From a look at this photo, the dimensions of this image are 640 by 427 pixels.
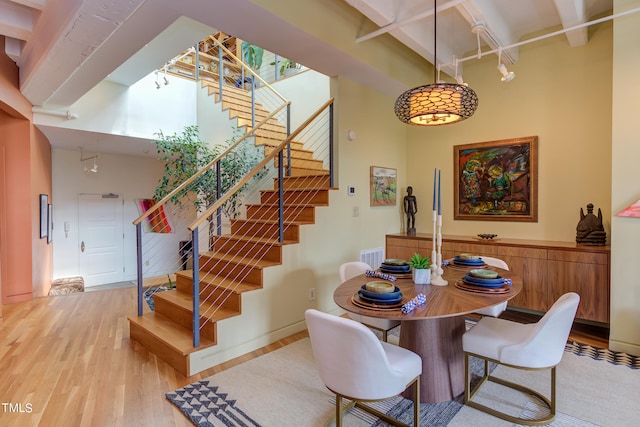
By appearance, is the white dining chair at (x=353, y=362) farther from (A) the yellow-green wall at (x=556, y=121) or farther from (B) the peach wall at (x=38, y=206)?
(B) the peach wall at (x=38, y=206)

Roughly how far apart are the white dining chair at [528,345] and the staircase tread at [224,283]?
1794 millimetres

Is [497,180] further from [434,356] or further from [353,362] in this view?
[353,362]

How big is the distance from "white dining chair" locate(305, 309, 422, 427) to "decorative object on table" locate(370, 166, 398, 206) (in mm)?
2856

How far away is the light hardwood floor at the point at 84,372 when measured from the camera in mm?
2014

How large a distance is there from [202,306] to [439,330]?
2.04 metres

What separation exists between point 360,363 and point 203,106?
18.6ft

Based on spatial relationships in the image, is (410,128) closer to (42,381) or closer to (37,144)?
(42,381)

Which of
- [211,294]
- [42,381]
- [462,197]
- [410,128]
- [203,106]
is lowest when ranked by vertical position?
[42,381]

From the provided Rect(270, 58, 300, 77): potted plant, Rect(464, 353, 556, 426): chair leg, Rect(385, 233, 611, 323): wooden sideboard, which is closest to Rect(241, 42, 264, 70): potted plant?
Rect(270, 58, 300, 77): potted plant

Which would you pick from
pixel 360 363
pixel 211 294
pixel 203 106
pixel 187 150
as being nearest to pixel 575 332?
pixel 360 363

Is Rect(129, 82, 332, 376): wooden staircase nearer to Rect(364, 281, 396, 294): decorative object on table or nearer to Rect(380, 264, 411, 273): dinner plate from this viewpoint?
Rect(380, 264, 411, 273): dinner plate

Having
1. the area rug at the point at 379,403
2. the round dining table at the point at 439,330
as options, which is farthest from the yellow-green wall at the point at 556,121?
the round dining table at the point at 439,330

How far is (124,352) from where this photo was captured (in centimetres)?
287

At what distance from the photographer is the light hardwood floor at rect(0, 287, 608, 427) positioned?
2.01 m
